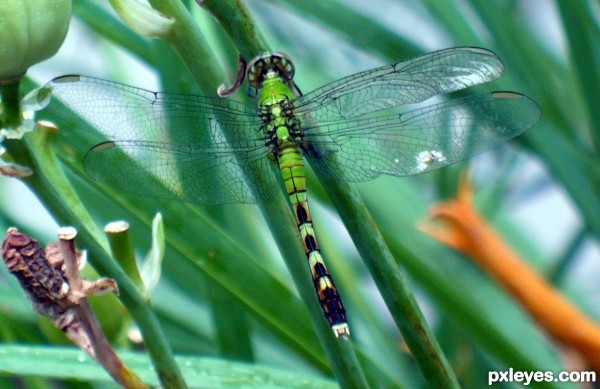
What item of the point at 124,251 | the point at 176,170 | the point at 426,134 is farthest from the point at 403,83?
the point at 124,251

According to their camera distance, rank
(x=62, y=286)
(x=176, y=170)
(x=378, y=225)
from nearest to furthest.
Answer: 1. (x=62, y=286)
2. (x=176, y=170)
3. (x=378, y=225)

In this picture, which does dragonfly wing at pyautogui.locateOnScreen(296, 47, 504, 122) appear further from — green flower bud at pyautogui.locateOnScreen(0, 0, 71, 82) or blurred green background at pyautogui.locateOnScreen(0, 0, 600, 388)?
green flower bud at pyautogui.locateOnScreen(0, 0, 71, 82)

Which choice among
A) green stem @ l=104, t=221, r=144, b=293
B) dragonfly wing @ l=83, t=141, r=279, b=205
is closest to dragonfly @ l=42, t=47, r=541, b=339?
dragonfly wing @ l=83, t=141, r=279, b=205

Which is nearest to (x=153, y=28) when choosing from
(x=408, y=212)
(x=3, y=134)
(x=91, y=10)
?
(x=3, y=134)

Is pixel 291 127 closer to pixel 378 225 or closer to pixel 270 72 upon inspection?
pixel 270 72

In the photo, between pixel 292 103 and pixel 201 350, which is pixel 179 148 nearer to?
pixel 292 103

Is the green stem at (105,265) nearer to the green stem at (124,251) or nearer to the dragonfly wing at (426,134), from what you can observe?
the green stem at (124,251)

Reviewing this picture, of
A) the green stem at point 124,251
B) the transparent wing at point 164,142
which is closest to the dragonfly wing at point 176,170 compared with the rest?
the transparent wing at point 164,142
